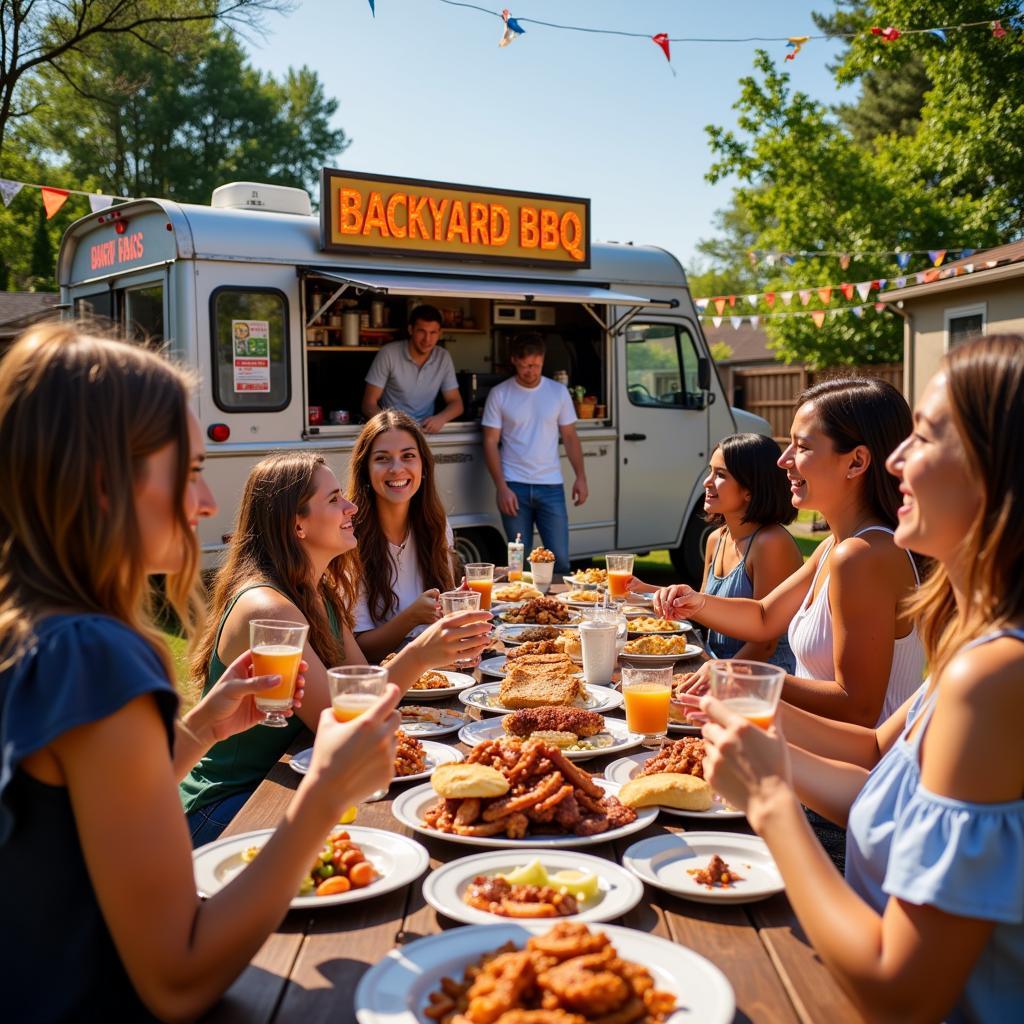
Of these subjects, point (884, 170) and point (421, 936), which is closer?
point (421, 936)

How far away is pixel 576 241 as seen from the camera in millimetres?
9320

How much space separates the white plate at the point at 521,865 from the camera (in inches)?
65.9

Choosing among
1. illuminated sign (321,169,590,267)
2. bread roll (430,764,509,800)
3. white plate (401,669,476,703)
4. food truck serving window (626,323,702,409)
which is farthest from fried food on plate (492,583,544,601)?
food truck serving window (626,323,702,409)

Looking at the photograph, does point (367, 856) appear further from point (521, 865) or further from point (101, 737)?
point (101, 737)


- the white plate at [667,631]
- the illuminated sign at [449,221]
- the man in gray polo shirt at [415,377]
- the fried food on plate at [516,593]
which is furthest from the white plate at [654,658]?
the illuminated sign at [449,221]

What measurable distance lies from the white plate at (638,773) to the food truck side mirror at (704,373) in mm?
8450

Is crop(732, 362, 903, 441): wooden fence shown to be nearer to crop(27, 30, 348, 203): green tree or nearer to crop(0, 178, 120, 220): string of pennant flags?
crop(0, 178, 120, 220): string of pennant flags

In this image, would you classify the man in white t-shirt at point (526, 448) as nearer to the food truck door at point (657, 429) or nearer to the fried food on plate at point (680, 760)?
the food truck door at point (657, 429)

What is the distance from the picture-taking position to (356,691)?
1816 millimetres

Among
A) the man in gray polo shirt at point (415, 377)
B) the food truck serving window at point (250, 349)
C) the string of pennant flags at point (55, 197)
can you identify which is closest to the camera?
the food truck serving window at point (250, 349)

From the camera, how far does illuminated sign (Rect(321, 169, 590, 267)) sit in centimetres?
779

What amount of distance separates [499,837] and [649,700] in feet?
2.37

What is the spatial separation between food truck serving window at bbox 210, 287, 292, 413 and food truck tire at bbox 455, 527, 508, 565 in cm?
215

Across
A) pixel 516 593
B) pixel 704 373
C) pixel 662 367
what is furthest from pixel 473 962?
pixel 704 373
